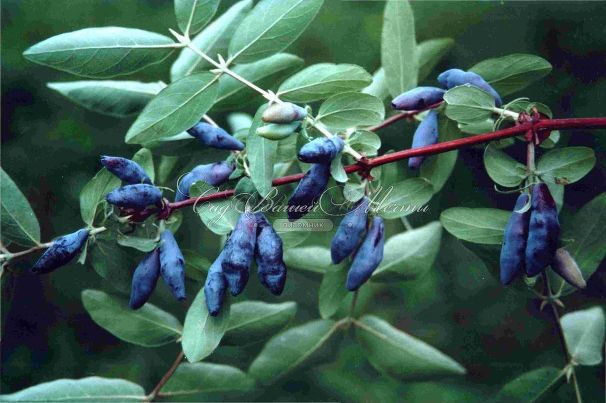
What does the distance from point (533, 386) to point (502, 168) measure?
342mm

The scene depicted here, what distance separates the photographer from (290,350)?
0.97m

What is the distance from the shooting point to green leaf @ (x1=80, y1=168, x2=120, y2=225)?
2.49 feet

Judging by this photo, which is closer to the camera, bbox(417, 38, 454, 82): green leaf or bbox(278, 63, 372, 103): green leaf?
bbox(278, 63, 372, 103): green leaf

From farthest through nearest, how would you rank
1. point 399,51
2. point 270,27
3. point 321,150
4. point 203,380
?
point 203,380
point 399,51
point 270,27
point 321,150

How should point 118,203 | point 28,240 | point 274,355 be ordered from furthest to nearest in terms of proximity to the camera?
1. point 274,355
2. point 28,240
3. point 118,203

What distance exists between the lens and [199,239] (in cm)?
125

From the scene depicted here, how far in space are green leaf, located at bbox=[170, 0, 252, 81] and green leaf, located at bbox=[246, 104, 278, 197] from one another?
20 centimetres

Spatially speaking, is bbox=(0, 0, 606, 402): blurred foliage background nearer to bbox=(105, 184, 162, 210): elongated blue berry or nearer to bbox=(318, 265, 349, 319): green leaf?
bbox=(318, 265, 349, 319): green leaf

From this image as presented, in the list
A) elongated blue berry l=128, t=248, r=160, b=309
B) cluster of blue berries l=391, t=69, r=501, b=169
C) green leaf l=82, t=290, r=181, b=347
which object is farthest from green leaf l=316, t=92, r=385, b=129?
green leaf l=82, t=290, r=181, b=347

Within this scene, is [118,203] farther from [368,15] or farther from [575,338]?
[368,15]

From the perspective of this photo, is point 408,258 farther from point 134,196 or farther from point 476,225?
point 134,196

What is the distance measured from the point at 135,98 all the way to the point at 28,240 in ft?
0.69

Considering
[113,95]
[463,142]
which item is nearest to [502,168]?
[463,142]

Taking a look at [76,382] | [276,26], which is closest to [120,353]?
[76,382]
